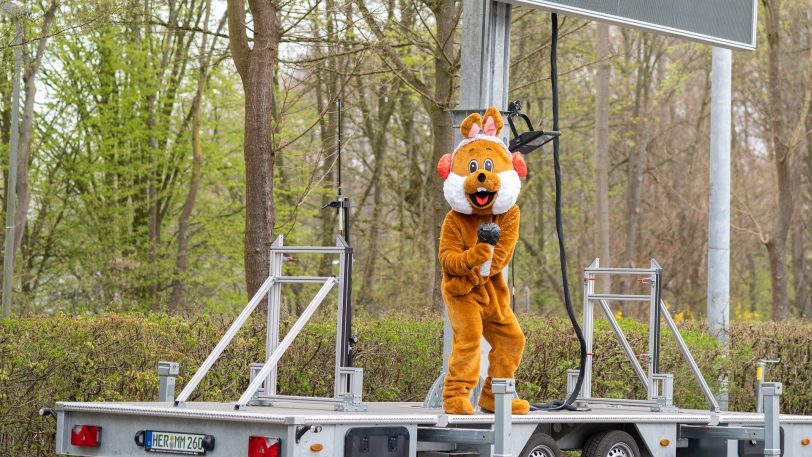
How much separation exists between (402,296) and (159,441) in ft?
60.0

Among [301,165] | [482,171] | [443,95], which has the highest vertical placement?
[443,95]

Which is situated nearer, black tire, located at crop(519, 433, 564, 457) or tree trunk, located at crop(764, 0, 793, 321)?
black tire, located at crop(519, 433, 564, 457)

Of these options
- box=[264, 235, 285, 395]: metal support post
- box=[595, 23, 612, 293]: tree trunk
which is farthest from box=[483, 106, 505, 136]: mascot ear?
box=[595, 23, 612, 293]: tree trunk

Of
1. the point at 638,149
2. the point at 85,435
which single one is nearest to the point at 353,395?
the point at 85,435

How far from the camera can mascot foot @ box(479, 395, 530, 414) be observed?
8491mm

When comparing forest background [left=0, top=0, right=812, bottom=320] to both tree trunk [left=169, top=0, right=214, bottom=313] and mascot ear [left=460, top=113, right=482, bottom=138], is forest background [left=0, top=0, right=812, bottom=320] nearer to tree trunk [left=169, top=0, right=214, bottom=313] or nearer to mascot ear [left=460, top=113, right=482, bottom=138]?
tree trunk [left=169, top=0, right=214, bottom=313]

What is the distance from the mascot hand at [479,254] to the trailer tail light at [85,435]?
262cm

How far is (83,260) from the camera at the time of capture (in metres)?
26.9

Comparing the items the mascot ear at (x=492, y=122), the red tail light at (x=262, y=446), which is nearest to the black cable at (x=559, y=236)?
the mascot ear at (x=492, y=122)

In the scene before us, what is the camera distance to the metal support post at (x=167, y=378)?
8539mm

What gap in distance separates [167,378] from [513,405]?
2.44 metres

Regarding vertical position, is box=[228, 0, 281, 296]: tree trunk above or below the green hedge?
above

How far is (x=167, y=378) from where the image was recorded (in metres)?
8.63

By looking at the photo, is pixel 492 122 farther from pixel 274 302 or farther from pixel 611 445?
pixel 611 445
